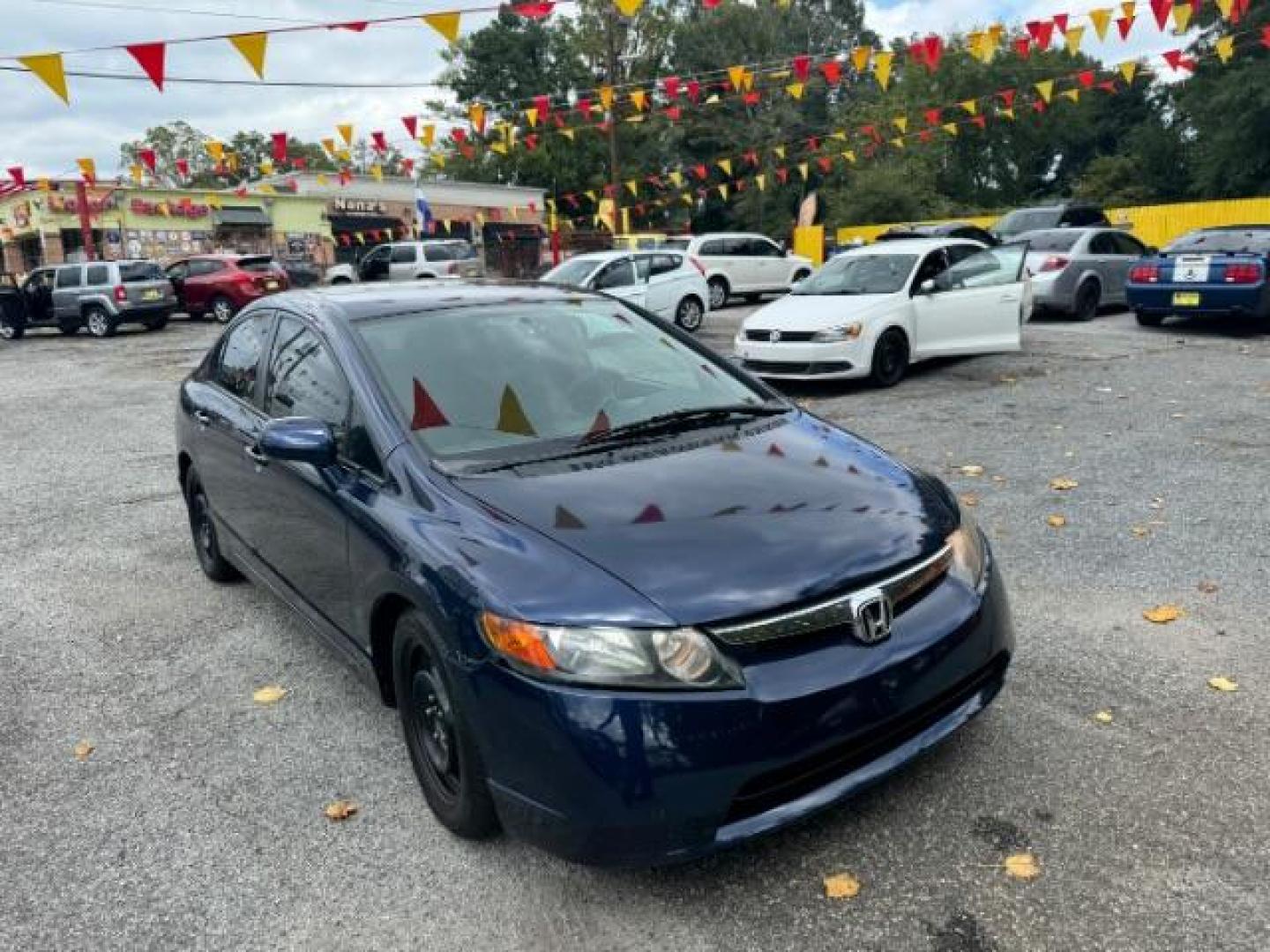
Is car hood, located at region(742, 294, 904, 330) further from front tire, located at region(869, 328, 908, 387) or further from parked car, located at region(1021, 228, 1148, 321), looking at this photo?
parked car, located at region(1021, 228, 1148, 321)

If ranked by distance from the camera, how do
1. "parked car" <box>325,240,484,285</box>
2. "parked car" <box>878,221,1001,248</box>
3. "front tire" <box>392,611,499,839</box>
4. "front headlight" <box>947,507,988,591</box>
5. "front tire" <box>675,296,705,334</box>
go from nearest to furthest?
"front tire" <box>392,611,499,839</box>
"front headlight" <box>947,507,988,591</box>
"front tire" <box>675,296,705,334</box>
"parked car" <box>878,221,1001,248</box>
"parked car" <box>325,240,484,285</box>

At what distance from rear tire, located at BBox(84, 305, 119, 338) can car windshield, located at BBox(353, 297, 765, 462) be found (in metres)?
20.1

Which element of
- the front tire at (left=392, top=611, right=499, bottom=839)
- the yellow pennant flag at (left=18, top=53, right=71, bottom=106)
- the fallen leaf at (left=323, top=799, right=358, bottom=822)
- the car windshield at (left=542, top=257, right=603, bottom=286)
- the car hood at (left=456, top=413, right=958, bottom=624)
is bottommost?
the fallen leaf at (left=323, top=799, right=358, bottom=822)

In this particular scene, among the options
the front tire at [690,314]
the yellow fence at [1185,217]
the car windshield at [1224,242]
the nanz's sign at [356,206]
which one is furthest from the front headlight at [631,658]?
the nanz's sign at [356,206]

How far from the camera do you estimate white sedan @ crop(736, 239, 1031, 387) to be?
9.41 metres

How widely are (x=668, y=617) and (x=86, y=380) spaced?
46.8 feet

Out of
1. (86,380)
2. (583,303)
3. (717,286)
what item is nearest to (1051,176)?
(717,286)

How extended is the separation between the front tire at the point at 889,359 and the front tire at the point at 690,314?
21.7 ft

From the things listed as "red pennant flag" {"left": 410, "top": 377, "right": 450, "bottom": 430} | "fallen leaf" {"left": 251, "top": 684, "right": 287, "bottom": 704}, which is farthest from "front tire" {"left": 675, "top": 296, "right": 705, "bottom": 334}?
"red pennant flag" {"left": 410, "top": 377, "right": 450, "bottom": 430}

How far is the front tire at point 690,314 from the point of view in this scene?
1620 cm

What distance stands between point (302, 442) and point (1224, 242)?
1302cm

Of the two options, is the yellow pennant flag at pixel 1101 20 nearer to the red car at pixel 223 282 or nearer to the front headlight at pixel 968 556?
the front headlight at pixel 968 556

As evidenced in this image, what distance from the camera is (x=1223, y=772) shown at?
2.87 m

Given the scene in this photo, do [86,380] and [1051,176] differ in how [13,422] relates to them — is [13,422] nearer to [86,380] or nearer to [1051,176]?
[86,380]
